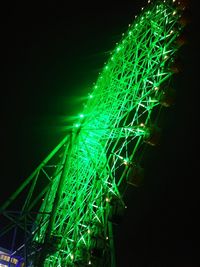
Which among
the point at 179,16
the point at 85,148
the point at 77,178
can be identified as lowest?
the point at 77,178

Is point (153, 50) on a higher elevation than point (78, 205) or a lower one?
higher

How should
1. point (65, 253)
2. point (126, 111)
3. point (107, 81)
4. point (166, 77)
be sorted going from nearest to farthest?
1. point (65, 253)
2. point (166, 77)
3. point (126, 111)
4. point (107, 81)

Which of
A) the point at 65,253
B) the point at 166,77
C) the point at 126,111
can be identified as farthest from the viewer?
the point at 126,111

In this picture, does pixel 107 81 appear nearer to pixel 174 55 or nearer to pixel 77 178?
pixel 174 55

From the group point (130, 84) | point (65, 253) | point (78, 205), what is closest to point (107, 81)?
point (130, 84)

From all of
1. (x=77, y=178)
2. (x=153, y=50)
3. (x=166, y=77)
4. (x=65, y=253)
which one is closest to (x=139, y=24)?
(x=153, y=50)

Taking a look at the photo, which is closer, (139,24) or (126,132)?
(126,132)
